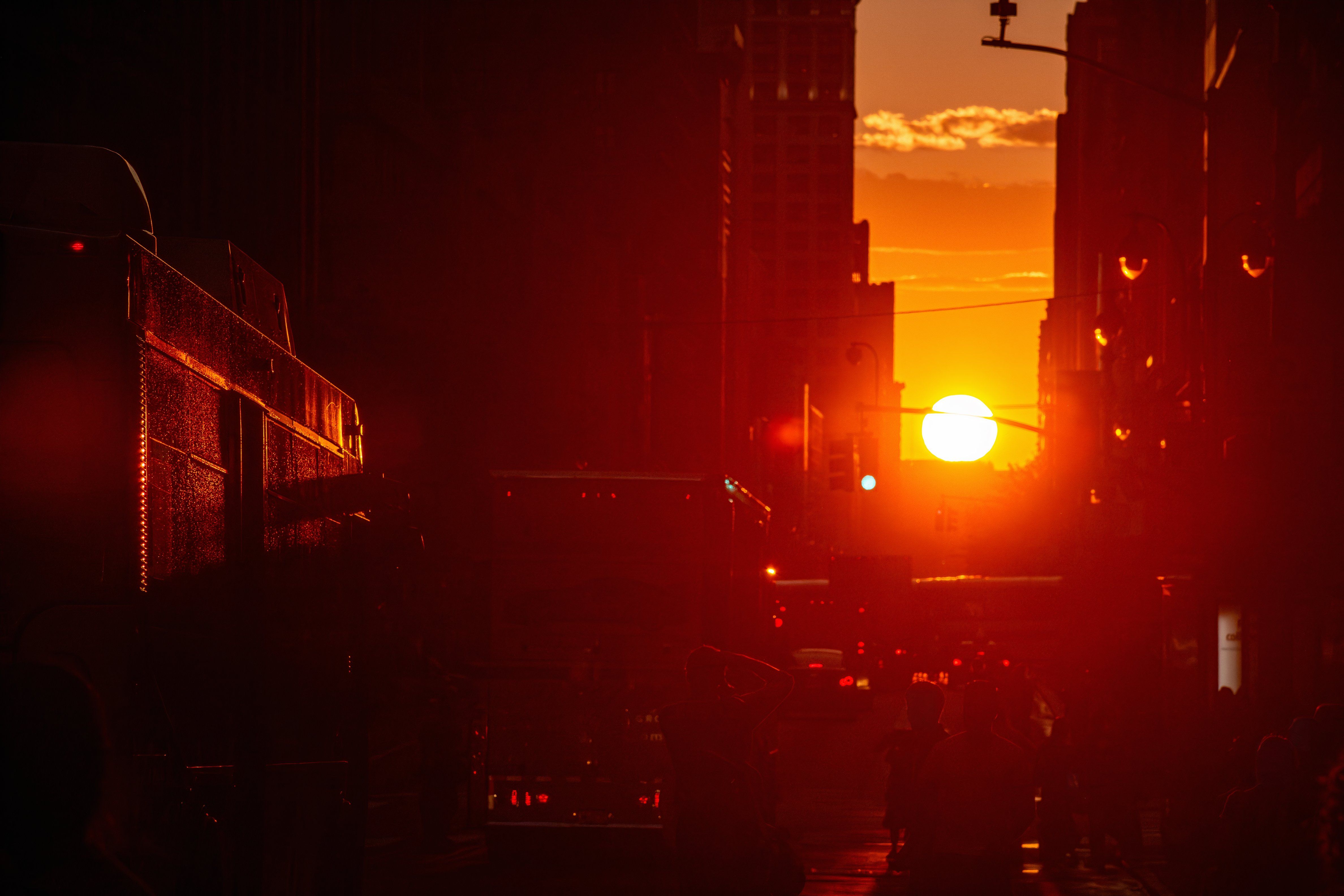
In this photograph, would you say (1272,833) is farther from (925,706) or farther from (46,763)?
(46,763)

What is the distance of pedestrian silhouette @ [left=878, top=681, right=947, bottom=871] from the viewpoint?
10.7m

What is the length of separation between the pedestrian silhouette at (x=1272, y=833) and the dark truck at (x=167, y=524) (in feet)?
15.3

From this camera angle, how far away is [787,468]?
116 meters

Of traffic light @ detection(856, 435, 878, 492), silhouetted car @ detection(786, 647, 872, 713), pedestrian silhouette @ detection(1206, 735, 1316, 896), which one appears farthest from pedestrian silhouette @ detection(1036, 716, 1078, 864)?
silhouetted car @ detection(786, 647, 872, 713)

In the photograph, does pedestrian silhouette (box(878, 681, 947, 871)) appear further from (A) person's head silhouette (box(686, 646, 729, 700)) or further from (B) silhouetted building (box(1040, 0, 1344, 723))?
(B) silhouetted building (box(1040, 0, 1344, 723))

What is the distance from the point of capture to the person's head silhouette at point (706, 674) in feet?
31.7

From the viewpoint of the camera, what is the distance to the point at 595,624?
1738 centimetres

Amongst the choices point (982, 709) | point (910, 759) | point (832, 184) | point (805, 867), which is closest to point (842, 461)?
point (805, 867)

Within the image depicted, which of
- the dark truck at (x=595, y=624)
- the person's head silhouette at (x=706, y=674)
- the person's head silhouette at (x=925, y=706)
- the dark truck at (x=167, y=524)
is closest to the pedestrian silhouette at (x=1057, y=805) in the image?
the dark truck at (x=595, y=624)

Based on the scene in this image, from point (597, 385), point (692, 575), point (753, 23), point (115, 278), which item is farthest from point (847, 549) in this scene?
point (115, 278)

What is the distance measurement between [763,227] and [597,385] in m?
146

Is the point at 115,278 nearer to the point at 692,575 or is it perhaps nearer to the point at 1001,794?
the point at 1001,794

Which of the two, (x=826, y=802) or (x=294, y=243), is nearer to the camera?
(x=826, y=802)

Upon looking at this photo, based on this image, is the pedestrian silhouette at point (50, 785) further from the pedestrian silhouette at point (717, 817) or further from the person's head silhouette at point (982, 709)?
the person's head silhouette at point (982, 709)
